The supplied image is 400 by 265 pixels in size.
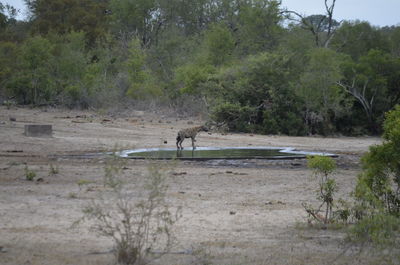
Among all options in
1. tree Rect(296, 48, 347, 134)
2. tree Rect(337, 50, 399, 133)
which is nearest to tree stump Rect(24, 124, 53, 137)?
tree Rect(296, 48, 347, 134)

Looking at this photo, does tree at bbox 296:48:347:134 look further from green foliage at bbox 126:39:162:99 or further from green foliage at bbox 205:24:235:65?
green foliage at bbox 126:39:162:99

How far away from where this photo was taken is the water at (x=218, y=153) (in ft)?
61.9

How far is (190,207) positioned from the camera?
1115 cm

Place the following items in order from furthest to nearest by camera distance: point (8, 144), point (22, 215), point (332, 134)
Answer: point (332, 134) < point (8, 144) < point (22, 215)

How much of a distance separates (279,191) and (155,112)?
24.6 m

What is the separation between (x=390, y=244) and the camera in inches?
314

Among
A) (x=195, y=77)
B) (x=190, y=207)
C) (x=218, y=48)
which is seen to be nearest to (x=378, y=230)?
(x=190, y=207)

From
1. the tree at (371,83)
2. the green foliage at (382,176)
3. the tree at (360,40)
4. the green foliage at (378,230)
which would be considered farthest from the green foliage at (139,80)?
the green foliage at (378,230)

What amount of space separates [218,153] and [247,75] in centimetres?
1350

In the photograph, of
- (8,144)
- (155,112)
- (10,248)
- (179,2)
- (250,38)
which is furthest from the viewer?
(179,2)

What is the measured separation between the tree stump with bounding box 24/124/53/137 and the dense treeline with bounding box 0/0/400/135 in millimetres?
10975

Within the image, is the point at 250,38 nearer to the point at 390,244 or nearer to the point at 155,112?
the point at 155,112

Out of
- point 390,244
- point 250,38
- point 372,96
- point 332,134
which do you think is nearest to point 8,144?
point 390,244

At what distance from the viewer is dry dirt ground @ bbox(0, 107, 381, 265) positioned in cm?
788
